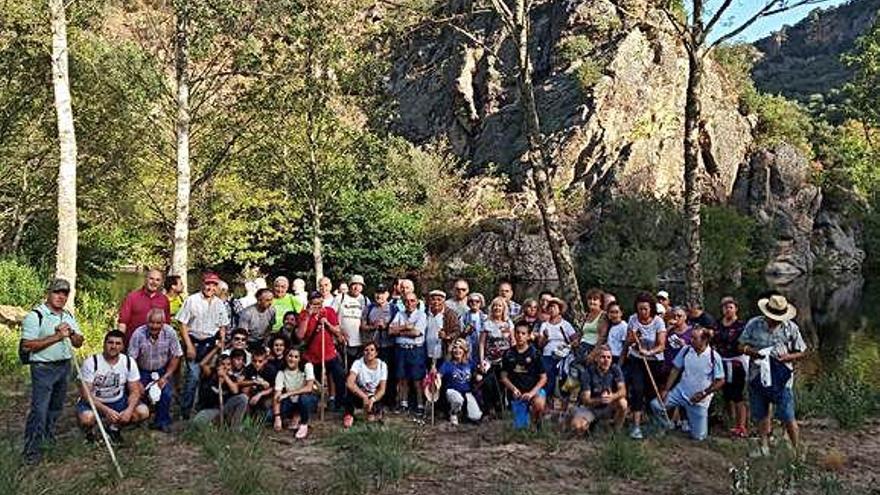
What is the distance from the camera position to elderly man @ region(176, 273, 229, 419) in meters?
9.06

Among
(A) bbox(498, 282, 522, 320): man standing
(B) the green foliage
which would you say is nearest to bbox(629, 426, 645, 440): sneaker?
(B) the green foliage

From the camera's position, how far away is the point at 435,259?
45781 millimetres

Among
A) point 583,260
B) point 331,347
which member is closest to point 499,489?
point 331,347

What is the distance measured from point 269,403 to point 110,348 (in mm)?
1805

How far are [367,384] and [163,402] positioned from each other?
2.22m

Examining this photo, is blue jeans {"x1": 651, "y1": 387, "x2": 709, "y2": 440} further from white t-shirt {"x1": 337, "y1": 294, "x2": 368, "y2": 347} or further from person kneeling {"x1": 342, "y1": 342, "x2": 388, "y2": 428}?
white t-shirt {"x1": 337, "y1": 294, "x2": 368, "y2": 347}

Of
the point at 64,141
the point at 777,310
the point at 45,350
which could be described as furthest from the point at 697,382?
the point at 64,141

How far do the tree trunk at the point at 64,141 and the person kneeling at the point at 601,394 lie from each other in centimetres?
803

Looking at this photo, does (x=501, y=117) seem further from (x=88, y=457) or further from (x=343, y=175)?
(x=88, y=457)

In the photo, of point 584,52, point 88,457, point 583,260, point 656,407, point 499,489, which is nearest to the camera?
point 499,489

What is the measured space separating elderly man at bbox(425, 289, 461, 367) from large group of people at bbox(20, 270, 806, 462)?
0.06ft

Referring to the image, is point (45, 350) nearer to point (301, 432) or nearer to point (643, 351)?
point (301, 432)

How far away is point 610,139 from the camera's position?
51250 mm

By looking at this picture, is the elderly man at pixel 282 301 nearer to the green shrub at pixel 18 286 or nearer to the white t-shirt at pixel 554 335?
the white t-shirt at pixel 554 335
